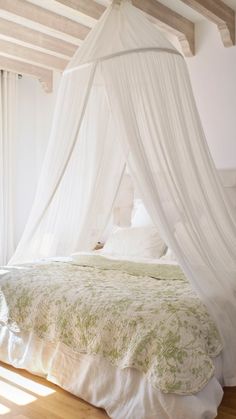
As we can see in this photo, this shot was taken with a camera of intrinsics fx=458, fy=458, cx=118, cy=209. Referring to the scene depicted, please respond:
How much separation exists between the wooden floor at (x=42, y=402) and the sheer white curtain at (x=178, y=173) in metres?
0.66

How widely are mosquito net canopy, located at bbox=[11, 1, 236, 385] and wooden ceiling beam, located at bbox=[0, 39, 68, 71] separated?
1.66 metres

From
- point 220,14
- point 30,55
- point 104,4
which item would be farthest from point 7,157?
point 220,14

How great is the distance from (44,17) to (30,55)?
911 millimetres

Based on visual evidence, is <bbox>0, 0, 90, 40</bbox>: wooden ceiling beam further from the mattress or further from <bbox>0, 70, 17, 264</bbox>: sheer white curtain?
the mattress

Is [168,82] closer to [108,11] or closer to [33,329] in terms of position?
[108,11]

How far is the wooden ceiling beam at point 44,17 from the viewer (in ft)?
12.5

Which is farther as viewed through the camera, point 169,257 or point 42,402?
point 169,257

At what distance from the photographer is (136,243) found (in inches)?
157

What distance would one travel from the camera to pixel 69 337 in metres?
2.68

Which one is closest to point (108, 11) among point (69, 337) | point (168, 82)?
point (168, 82)

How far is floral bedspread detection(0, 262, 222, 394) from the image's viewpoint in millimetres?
2205

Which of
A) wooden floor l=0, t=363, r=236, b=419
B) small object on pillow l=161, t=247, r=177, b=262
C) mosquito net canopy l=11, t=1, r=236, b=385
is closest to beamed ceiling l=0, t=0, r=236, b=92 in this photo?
mosquito net canopy l=11, t=1, r=236, b=385

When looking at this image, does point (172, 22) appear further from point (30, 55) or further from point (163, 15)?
point (30, 55)

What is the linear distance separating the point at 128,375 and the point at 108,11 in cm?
235
